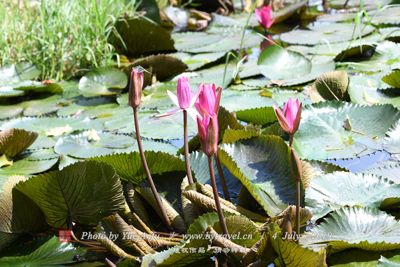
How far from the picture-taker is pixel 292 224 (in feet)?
4.15

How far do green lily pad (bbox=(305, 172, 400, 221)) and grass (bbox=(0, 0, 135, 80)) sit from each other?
1.85m

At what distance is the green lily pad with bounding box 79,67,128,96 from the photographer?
9.17 ft

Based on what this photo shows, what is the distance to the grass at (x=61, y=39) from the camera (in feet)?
10.4

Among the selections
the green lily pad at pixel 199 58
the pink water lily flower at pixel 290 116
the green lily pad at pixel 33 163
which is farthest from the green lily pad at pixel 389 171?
the green lily pad at pixel 199 58

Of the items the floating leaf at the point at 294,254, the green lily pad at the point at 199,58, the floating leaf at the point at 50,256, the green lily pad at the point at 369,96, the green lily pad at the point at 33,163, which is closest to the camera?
the floating leaf at the point at 294,254

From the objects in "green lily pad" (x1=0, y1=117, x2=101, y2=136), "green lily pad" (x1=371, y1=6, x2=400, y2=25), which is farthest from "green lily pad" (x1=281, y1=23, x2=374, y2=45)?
"green lily pad" (x1=0, y1=117, x2=101, y2=136)

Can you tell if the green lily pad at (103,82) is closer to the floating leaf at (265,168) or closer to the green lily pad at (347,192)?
the floating leaf at (265,168)

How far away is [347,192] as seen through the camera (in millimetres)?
1413

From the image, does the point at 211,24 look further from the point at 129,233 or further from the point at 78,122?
the point at 129,233

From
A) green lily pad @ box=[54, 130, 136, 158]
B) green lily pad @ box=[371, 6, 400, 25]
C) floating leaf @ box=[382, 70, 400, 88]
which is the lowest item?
green lily pad @ box=[371, 6, 400, 25]

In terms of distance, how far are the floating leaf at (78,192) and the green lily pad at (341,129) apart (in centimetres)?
60

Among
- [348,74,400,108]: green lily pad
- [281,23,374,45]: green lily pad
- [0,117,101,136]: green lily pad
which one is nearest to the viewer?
[348,74,400,108]: green lily pad

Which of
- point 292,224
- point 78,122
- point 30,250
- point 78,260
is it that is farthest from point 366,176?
point 78,122

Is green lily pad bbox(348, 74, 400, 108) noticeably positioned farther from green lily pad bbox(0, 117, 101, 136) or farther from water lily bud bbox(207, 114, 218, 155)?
water lily bud bbox(207, 114, 218, 155)
